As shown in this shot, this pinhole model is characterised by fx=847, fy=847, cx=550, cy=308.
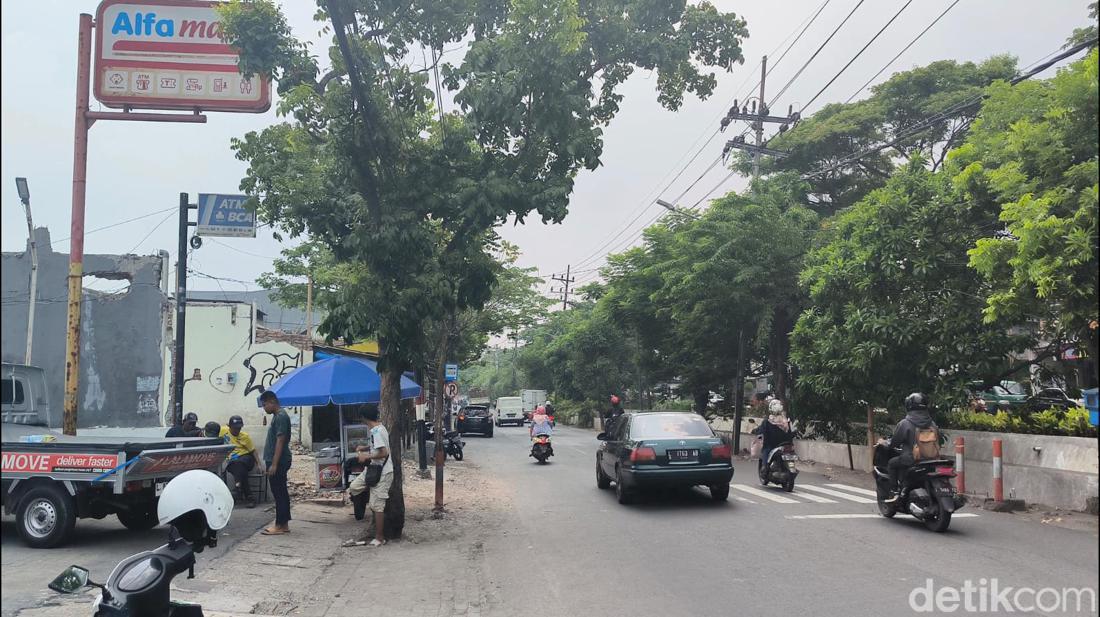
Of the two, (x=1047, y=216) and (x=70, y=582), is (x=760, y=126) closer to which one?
(x=1047, y=216)

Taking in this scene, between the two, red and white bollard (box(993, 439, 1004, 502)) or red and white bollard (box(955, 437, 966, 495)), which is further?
red and white bollard (box(955, 437, 966, 495))

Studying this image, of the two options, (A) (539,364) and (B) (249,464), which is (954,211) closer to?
(B) (249,464)

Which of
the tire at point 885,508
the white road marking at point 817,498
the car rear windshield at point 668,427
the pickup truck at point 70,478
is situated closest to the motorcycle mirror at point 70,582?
the pickup truck at point 70,478

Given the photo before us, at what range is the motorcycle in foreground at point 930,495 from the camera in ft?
33.6

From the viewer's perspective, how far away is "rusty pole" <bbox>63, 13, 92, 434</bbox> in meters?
11.3

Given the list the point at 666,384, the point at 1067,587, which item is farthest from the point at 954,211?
the point at 666,384

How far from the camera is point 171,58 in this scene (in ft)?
45.5

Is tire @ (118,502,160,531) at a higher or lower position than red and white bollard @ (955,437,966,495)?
lower

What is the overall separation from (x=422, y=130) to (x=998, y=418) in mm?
10990

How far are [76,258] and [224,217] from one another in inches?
107

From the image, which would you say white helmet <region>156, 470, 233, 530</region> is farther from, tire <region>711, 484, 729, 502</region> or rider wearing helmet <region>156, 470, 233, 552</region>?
tire <region>711, 484, 729, 502</region>

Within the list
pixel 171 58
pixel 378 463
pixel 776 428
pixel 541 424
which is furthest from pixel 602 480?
pixel 171 58

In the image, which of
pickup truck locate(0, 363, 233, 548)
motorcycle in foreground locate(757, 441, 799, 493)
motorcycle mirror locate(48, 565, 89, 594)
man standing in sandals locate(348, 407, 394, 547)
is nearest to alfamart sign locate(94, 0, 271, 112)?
pickup truck locate(0, 363, 233, 548)

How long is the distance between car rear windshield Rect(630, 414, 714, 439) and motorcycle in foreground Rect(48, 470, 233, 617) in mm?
10092
